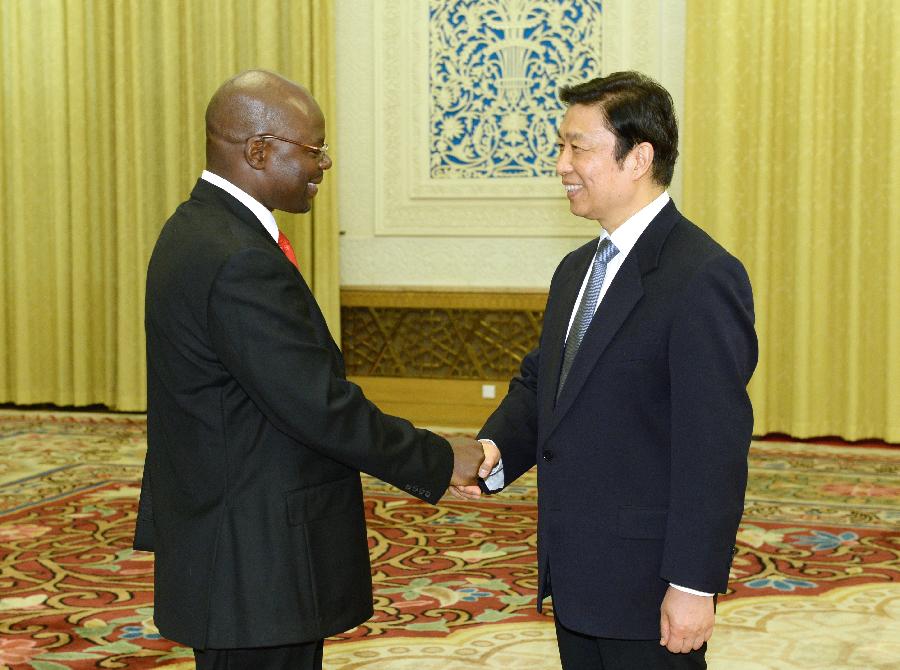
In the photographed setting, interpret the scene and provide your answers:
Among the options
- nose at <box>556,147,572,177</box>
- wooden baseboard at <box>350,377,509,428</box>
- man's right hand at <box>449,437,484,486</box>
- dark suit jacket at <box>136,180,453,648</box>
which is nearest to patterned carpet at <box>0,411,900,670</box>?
man's right hand at <box>449,437,484,486</box>

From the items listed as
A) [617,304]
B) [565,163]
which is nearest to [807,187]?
[565,163]

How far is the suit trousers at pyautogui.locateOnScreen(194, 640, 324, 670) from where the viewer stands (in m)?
2.11

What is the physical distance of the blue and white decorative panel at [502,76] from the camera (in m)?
7.46

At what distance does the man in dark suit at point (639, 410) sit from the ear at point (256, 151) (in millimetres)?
549

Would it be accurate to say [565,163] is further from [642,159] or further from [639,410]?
[639,410]

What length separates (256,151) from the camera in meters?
2.10

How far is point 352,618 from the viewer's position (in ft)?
7.06

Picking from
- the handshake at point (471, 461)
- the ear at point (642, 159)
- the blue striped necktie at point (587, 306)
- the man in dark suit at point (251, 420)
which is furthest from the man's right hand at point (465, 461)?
the ear at point (642, 159)

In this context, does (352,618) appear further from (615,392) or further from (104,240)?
(104,240)

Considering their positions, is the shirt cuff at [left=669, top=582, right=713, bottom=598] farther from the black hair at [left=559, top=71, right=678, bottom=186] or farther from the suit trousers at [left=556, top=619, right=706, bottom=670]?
the black hair at [left=559, top=71, right=678, bottom=186]

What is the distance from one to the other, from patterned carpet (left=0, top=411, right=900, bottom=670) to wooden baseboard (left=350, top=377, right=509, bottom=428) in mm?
1597

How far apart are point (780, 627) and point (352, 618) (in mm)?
2074

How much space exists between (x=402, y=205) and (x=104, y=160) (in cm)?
225

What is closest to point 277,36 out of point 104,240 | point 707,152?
point 104,240
